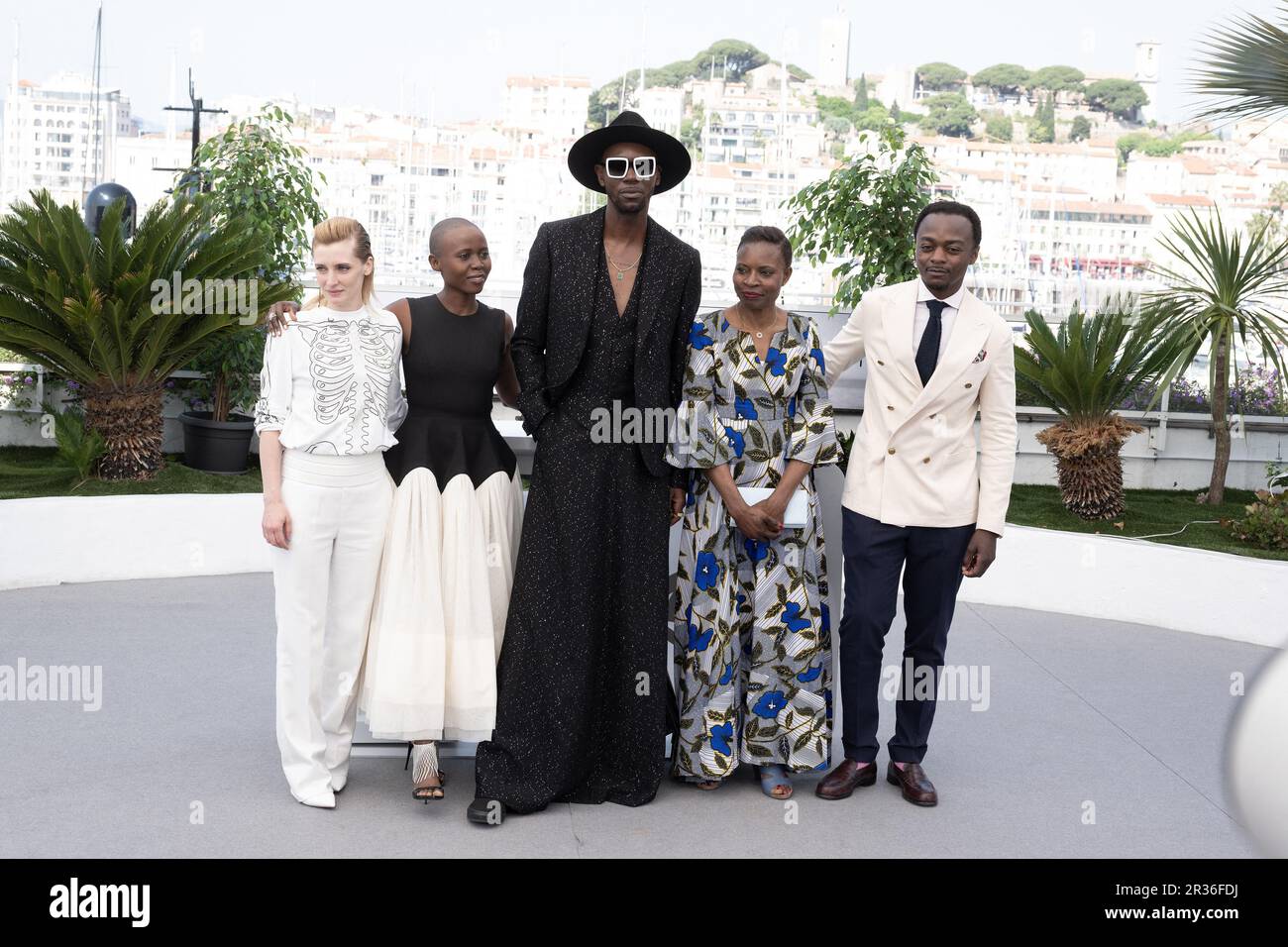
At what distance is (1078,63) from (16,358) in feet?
318

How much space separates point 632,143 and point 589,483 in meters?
1.05

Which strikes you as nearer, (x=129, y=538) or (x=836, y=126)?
(x=129, y=538)

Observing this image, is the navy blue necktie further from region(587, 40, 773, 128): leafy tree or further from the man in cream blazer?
region(587, 40, 773, 128): leafy tree

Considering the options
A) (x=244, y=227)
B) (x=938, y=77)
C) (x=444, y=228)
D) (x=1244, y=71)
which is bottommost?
(x=444, y=228)

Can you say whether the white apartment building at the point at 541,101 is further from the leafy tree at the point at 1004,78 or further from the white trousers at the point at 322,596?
the white trousers at the point at 322,596

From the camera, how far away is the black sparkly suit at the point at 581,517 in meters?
4.10

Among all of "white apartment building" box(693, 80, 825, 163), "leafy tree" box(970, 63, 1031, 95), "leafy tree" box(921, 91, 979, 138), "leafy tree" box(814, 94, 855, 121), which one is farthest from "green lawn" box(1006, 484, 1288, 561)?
"leafy tree" box(970, 63, 1031, 95)

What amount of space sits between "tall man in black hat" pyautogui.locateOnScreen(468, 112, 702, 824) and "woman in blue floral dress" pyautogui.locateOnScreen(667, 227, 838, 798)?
0.12 meters

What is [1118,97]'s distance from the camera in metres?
87.5

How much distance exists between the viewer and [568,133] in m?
44.2

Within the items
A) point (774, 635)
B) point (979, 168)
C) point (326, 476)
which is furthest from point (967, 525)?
point (979, 168)

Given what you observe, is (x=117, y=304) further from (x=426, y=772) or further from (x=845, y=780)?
(x=845, y=780)

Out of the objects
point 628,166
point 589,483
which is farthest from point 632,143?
point 589,483

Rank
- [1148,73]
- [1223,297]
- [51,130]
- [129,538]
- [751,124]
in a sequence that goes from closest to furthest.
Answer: [129,538] < [1223,297] < [51,130] < [751,124] < [1148,73]
